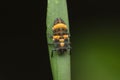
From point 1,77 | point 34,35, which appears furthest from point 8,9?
point 1,77

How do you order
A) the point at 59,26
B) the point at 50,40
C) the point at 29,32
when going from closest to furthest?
the point at 50,40 → the point at 59,26 → the point at 29,32

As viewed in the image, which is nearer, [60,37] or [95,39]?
[60,37]

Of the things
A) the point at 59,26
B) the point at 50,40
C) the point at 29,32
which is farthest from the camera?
the point at 29,32

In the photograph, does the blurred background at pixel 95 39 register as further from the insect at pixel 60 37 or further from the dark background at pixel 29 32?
the insect at pixel 60 37

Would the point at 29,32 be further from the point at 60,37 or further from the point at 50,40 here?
the point at 50,40

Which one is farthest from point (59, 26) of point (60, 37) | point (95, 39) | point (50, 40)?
point (95, 39)
